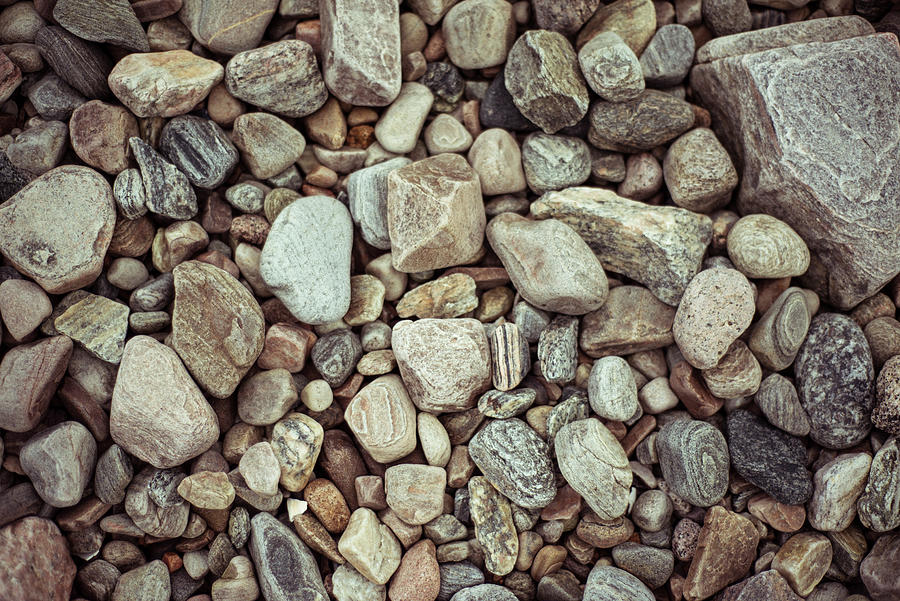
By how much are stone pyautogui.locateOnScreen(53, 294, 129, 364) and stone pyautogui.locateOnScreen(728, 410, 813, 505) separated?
192 cm

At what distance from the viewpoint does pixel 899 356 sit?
1.81 meters

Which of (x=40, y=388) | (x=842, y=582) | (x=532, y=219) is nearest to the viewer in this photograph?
(x=40, y=388)

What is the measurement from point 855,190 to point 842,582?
3.98ft

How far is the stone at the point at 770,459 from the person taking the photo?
5.89ft

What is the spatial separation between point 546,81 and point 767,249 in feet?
2.80

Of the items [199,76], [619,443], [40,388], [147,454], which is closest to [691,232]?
[619,443]

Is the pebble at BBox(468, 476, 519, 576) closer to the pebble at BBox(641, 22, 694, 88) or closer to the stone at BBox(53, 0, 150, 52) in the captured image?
the pebble at BBox(641, 22, 694, 88)

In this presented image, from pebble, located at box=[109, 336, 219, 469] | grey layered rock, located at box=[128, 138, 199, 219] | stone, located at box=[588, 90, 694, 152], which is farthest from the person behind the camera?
stone, located at box=[588, 90, 694, 152]

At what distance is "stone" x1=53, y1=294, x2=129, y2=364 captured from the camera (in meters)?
1.78

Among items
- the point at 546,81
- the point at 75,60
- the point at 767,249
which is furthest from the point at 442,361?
the point at 75,60

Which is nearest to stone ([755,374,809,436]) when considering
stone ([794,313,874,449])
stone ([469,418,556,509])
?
stone ([794,313,874,449])

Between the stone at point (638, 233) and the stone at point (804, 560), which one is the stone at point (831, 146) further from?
the stone at point (804, 560)

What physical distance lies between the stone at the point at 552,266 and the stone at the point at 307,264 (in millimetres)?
535

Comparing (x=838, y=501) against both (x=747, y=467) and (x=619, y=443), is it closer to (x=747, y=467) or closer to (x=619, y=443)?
(x=747, y=467)
